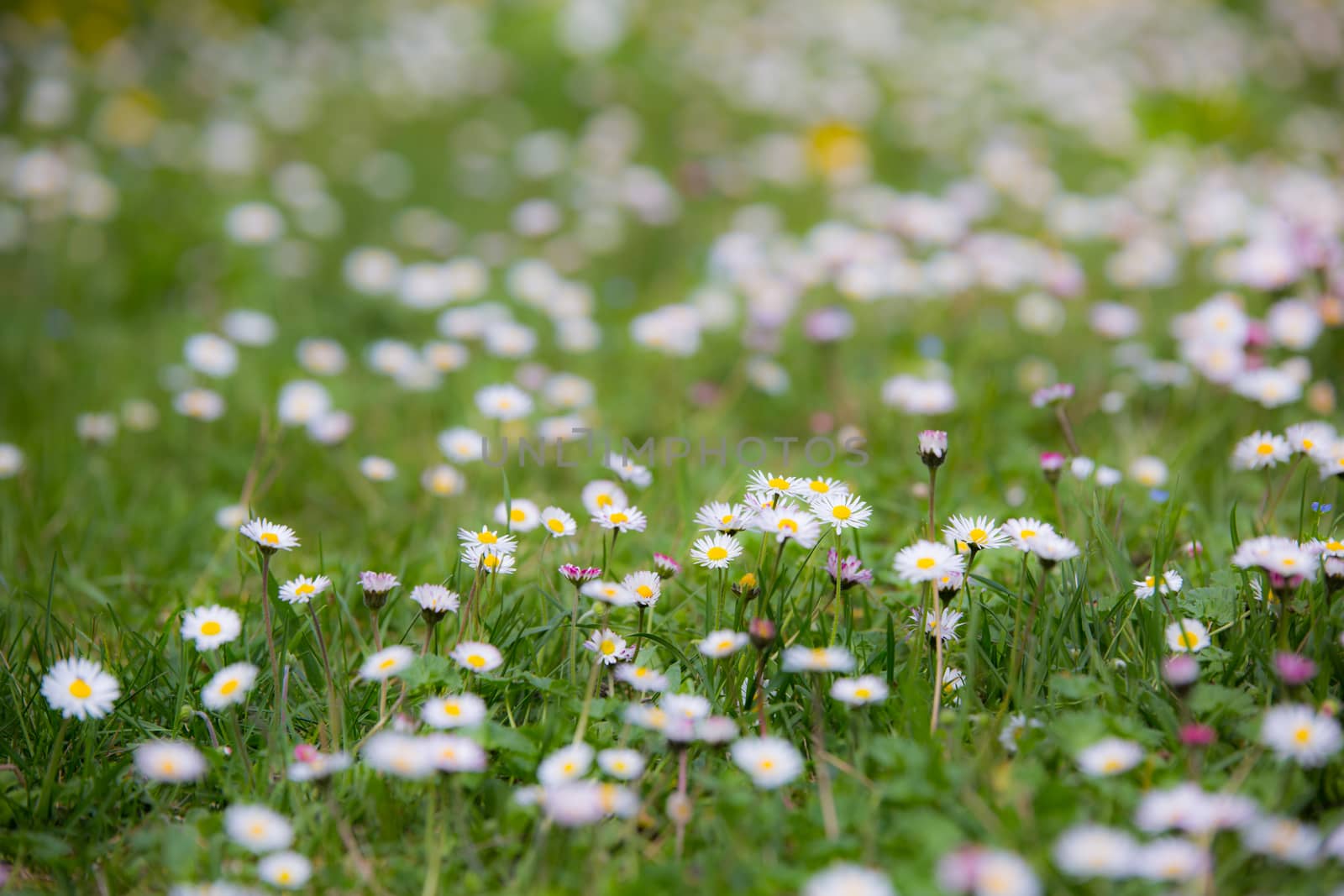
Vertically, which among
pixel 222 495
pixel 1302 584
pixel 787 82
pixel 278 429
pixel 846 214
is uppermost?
pixel 787 82

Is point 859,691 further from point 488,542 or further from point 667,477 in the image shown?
point 667,477

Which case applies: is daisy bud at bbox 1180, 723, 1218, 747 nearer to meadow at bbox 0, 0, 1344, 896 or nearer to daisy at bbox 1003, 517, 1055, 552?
meadow at bbox 0, 0, 1344, 896

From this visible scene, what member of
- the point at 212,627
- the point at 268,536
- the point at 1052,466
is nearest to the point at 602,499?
the point at 268,536

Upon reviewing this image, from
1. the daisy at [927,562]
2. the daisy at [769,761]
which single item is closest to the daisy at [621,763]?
the daisy at [769,761]

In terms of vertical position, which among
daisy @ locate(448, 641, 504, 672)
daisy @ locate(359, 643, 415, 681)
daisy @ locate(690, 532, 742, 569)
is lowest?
daisy @ locate(359, 643, 415, 681)

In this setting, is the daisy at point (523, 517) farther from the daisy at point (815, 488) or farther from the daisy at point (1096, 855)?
the daisy at point (1096, 855)

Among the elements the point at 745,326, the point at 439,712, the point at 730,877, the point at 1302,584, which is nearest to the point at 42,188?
the point at 745,326

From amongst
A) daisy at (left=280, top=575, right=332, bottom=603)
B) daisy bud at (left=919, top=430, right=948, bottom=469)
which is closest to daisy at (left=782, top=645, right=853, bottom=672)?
daisy bud at (left=919, top=430, right=948, bottom=469)

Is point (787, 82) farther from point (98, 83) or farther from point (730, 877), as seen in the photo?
point (730, 877)
